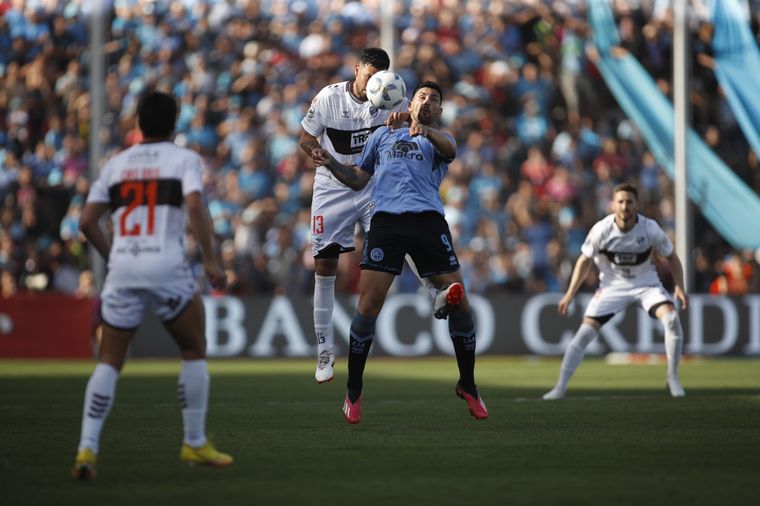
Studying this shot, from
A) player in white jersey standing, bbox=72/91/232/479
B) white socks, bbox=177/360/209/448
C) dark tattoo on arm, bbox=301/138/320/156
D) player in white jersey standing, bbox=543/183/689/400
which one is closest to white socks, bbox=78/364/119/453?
player in white jersey standing, bbox=72/91/232/479

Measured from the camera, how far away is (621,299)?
1305cm

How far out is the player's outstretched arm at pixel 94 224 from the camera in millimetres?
6988

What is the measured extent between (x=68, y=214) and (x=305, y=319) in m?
5.14

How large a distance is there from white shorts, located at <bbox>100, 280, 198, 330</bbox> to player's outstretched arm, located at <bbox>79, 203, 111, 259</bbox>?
14.3 inches

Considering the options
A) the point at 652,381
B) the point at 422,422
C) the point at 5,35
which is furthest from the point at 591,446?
the point at 5,35

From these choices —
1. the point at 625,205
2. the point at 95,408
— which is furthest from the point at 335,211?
the point at 95,408

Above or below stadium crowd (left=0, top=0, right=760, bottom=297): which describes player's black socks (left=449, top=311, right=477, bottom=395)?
below

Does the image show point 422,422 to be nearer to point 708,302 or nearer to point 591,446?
point 591,446

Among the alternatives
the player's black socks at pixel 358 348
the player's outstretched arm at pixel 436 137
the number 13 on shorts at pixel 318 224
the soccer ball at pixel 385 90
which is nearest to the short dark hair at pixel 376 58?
the soccer ball at pixel 385 90

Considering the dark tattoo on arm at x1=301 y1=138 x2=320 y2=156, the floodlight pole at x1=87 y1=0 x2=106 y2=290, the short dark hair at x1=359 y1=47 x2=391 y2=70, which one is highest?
the floodlight pole at x1=87 y1=0 x2=106 y2=290

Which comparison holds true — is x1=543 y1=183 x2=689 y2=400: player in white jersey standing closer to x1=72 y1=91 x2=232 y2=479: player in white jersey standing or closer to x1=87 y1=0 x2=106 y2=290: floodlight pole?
Answer: x1=72 y1=91 x2=232 y2=479: player in white jersey standing

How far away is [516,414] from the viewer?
10648 mm

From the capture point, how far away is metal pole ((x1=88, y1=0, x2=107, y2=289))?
2202 centimetres

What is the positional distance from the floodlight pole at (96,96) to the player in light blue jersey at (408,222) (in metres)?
13.0
